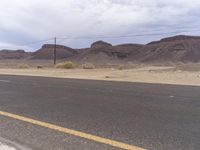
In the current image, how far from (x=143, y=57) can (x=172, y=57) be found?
46.6 feet

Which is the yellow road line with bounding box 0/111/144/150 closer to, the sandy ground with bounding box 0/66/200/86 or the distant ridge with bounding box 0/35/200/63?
the sandy ground with bounding box 0/66/200/86

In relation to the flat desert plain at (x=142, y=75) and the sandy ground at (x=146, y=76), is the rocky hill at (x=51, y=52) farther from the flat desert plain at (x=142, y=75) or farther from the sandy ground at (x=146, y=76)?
the sandy ground at (x=146, y=76)

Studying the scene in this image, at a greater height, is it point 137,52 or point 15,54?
point 137,52

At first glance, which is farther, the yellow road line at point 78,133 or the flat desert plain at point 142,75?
the flat desert plain at point 142,75

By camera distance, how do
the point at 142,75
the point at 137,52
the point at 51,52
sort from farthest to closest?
the point at 51,52 → the point at 137,52 → the point at 142,75

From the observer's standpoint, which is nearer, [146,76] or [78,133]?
[78,133]

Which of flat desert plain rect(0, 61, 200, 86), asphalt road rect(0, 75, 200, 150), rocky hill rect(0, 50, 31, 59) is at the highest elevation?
asphalt road rect(0, 75, 200, 150)

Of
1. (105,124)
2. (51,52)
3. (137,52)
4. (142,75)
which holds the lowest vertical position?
(51,52)

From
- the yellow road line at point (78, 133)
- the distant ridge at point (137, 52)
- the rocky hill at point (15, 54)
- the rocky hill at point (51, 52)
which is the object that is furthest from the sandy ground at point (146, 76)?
the rocky hill at point (15, 54)

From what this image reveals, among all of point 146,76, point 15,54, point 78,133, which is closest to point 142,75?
point 146,76

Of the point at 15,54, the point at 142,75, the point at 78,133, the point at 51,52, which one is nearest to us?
the point at 78,133

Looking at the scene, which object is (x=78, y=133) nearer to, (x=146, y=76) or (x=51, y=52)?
(x=146, y=76)

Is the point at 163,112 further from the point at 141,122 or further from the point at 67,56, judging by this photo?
the point at 67,56

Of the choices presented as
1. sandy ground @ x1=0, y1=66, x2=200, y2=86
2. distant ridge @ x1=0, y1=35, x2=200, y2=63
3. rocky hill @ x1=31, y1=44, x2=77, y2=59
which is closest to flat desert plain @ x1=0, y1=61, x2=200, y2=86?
sandy ground @ x1=0, y1=66, x2=200, y2=86
